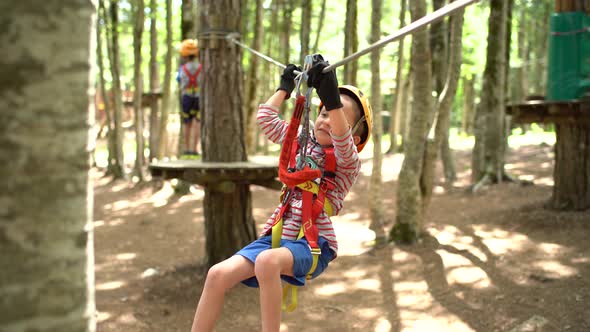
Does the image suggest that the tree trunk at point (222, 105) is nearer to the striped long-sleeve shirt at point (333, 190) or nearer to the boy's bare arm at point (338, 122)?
the striped long-sleeve shirt at point (333, 190)

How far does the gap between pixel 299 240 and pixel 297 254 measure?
0.12 metres

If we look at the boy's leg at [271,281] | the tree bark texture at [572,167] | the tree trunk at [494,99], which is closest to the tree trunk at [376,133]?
the tree bark texture at [572,167]

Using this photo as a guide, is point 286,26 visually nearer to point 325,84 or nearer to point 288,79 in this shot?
point 288,79

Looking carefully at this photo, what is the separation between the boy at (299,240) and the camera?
2666mm

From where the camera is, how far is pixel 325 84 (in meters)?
2.66

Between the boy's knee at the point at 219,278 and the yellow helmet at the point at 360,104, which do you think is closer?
the boy's knee at the point at 219,278

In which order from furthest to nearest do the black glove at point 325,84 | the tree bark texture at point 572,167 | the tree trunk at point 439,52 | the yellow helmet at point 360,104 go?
the tree trunk at point 439,52, the tree bark texture at point 572,167, the yellow helmet at point 360,104, the black glove at point 325,84

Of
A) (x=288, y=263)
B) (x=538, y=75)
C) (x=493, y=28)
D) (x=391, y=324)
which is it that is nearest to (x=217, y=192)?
(x=391, y=324)

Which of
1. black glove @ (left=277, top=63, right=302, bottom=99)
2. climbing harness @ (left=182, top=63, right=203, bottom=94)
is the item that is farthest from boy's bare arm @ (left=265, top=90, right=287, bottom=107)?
climbing harness @ (left=182, top=63, right=203, bottom=94)

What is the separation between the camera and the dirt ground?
4.69 metres

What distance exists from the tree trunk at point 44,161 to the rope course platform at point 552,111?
18.6 ft

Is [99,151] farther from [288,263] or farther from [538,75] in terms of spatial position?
[288,263]

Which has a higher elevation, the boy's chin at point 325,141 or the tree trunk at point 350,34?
the tree trunk at point 350,34

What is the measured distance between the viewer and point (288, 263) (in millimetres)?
2715
